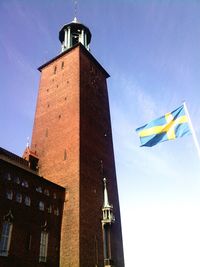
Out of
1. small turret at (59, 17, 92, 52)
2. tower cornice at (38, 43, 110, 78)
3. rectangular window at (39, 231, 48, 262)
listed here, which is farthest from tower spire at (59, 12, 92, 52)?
rectangular window at (39, 231, 48, 262)

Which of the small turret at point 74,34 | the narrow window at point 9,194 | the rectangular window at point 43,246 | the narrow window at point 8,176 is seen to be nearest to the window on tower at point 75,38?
the small turret at point 74,34

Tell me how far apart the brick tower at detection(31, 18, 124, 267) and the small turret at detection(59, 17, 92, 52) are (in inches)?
6.4

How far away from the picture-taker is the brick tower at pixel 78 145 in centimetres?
2772

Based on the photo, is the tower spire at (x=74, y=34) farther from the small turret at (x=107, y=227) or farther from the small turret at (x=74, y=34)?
the small turret at (x=107, y=227)

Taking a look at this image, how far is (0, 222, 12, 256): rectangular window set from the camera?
22.8m

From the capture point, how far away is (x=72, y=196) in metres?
29.4

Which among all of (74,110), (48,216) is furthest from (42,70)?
(48,216)

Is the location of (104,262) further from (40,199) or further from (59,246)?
(40,199)

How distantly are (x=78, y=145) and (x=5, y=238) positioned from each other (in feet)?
40.8

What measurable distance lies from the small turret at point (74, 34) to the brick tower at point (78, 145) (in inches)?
6.4

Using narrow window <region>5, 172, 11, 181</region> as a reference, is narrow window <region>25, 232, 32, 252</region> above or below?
below

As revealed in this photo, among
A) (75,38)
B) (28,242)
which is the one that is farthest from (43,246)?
(75,38)

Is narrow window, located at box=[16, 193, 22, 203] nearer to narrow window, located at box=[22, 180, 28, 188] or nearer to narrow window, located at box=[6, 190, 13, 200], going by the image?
narrow window, located at box=[6, 190, 13, 200]

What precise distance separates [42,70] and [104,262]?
29.3 m
